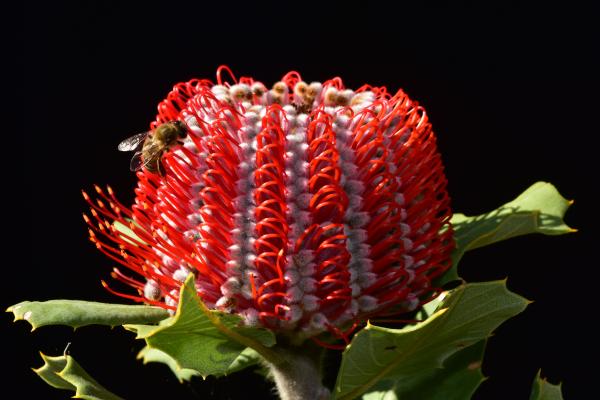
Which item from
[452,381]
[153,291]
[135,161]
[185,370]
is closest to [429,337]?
[452,381]

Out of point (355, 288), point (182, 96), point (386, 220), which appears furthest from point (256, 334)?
point (182, 96)

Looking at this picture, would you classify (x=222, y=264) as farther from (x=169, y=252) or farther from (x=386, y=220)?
(x=386, y=220)

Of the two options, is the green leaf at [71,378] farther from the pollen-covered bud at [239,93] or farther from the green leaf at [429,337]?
the pollen-covered bud at [239,93]

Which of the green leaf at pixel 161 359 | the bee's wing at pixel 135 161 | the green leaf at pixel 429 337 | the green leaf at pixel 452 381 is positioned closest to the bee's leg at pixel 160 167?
the bee's wing at pixel 135 161

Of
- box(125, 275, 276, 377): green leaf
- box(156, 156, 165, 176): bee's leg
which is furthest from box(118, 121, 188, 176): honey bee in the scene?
box(125, 275, 276, 377): green leaf

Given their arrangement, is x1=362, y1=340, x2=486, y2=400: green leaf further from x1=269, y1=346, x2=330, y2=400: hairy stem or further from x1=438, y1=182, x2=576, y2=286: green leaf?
x1=269, y1=346, x2=330, y2=400: hairy stem
